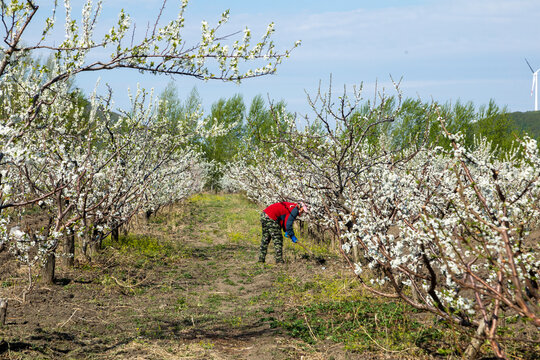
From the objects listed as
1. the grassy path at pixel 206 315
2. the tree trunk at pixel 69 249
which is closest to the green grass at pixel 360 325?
the grassy path at pixel 206 315

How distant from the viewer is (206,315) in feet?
24.5

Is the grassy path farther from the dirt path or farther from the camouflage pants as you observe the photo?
the camouflage pants

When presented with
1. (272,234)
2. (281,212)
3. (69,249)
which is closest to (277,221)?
(281,212)

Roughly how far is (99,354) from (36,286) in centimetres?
354

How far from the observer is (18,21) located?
4.68m

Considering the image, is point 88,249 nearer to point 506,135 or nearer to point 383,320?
point 383,320

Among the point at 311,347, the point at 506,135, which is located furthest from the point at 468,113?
the point at 311,347

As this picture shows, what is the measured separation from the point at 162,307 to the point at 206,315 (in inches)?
35.6

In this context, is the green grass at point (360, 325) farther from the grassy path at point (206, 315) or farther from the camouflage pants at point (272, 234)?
the camouflage pants at point (272, 234)

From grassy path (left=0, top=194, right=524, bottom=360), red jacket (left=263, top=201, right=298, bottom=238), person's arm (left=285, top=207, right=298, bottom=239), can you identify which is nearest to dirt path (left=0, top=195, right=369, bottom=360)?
grassy path (left=0, top=194, right=524, bottom=360)

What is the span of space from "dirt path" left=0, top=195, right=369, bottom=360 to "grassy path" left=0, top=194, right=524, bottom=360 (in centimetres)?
2

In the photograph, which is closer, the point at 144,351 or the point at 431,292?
the point at 431,292

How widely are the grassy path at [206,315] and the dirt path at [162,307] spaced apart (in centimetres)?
2

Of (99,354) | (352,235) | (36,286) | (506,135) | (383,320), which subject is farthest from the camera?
(506,135)
